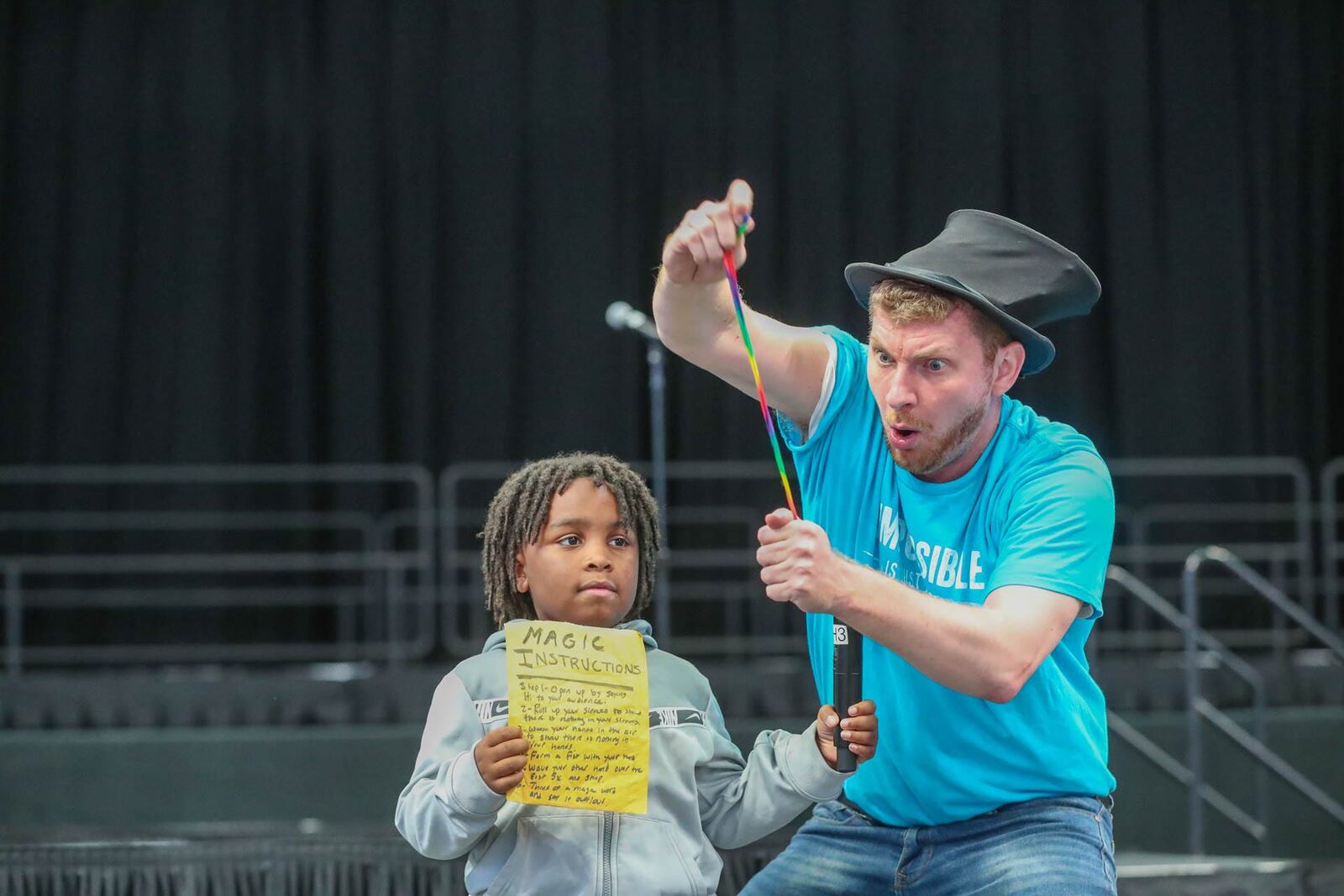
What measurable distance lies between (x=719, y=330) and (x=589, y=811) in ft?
2.07

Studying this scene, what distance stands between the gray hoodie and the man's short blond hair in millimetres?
533

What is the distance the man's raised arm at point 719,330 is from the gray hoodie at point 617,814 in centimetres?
41

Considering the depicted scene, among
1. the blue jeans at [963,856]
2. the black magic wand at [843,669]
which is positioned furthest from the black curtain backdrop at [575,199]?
the black magic wand at [843,669]

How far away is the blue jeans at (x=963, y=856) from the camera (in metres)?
1.91

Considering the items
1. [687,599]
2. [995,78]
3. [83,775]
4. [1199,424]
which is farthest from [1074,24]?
[83,775]

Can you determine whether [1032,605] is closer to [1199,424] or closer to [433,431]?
[433,431]

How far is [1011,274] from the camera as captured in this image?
6.57 ft

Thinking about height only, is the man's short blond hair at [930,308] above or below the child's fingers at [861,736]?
above

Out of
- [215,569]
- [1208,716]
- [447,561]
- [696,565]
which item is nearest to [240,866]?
[1208,716]

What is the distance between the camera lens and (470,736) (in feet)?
6.44

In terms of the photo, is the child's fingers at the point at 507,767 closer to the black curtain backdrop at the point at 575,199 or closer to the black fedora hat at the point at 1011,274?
the black fedora hat at the point at 1011,274

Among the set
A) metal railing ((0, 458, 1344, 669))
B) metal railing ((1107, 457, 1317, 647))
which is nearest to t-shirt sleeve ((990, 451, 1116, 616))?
metal railing ((0, 458, 1344, 669))

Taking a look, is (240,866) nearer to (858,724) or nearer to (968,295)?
(858,724)

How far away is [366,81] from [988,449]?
603 cm
